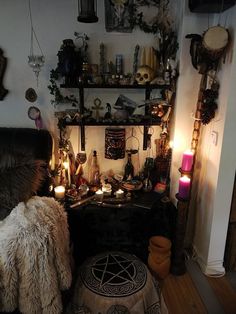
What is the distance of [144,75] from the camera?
195cm

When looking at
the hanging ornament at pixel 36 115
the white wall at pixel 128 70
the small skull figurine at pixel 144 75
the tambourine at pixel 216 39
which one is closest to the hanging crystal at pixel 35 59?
the white wall at pixel 128 70

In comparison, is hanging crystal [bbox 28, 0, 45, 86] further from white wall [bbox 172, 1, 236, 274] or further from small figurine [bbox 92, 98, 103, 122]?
white wall [bbox 172, 1, 236, 274]

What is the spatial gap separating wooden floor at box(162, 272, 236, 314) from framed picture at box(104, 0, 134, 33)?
6.31 feet

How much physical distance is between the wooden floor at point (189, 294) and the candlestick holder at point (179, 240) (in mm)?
60

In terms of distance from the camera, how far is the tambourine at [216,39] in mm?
1626

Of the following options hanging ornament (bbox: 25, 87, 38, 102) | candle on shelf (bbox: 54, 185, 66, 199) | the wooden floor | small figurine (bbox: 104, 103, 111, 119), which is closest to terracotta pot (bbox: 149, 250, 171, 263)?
the wooden floor

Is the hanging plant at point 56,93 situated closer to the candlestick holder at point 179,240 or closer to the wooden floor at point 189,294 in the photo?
the candlestick holder at point 179,240

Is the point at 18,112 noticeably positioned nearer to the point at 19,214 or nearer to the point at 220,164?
the point at 19,214

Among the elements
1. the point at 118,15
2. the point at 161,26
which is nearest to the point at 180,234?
the point at 161,26

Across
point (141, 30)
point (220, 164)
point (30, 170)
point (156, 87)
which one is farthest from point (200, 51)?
point (30, 170)

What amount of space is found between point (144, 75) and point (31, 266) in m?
1.45

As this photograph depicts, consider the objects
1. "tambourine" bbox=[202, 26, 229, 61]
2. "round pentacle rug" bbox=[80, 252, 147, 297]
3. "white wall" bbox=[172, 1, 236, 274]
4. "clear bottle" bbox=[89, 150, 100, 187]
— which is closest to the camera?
"round pentacle rug" bbox=[80, 252, 147, 297]

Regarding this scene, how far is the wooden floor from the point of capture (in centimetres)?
172

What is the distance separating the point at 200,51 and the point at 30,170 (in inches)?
54.5
